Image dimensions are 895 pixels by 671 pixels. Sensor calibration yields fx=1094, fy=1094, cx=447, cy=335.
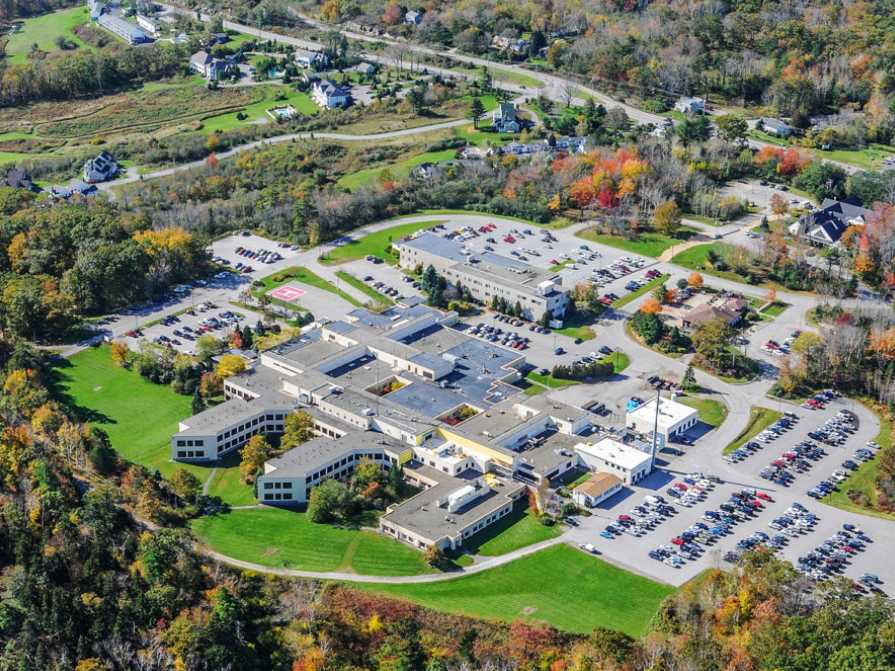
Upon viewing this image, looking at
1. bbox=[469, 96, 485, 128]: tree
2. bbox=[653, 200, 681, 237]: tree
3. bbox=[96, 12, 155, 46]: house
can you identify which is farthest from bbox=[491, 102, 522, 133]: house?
bbox=[96, 12, 155, 46]: house

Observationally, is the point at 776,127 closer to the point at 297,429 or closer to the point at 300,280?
the point at 300,280

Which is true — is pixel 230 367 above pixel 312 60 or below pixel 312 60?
below

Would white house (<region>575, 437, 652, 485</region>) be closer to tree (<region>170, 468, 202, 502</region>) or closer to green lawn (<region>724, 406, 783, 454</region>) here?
green lawn (<region>724, 406, 783, 454</region>)

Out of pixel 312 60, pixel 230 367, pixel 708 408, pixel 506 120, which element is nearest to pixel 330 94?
pixel 312 60

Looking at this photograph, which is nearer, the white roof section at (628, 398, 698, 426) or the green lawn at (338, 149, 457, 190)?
the white roof section at (628, 398, 698, 426)

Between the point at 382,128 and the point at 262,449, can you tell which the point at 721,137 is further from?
the point at 262,449

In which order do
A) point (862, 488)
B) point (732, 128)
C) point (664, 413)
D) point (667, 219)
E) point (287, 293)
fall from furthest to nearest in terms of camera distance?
point (732, 128) → point (667, 219) → point (287, 293) → point (664, 413) → point (862, 488)
